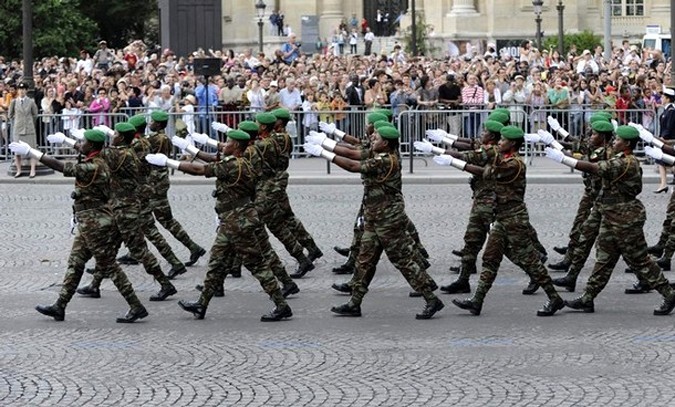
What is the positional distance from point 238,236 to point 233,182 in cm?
46

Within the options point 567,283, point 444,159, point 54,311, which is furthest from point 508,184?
point 54,311

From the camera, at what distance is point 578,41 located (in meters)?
52.2

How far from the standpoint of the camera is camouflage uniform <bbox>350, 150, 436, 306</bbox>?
48.0ft

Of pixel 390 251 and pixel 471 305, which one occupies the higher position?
pixel 390 251

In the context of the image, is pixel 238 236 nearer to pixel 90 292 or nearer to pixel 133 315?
pixel 133 315

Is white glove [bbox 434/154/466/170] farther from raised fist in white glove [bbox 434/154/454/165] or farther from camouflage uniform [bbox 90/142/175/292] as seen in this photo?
camouflage uniform [bbox 90/142/175/292]

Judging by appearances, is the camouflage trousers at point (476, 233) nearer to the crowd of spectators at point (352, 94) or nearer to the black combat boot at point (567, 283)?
the black combat boot at point (567, 283)

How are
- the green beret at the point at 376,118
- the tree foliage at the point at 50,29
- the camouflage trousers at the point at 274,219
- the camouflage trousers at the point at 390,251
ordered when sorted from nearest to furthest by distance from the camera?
the camouflage trousers at the point at 390,251 < the green beret at the point at 376,118 < the camouflage trousers at the point at 274,219 < the tree foliage at the point at 50,29

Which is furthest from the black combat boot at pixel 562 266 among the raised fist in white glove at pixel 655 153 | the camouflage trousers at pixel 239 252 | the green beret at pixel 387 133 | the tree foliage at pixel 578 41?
the tree foliage at pixel 578 41

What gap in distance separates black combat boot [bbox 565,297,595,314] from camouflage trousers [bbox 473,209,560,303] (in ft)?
0.61

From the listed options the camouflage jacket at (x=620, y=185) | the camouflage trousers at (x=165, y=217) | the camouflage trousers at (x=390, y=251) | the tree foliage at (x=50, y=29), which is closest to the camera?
the camouflage jacket at (x=620, y=185)

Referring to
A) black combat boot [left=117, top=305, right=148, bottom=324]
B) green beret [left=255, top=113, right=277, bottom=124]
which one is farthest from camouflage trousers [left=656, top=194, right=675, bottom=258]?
black combat boot [left=117, top=305, right=148, bottom=324]

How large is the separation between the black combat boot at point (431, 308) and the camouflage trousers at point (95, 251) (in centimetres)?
244

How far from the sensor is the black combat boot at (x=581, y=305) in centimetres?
1473
